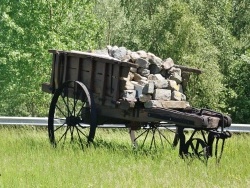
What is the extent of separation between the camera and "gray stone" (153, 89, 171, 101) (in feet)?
35.8

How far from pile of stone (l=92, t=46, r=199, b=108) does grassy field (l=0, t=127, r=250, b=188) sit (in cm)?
83

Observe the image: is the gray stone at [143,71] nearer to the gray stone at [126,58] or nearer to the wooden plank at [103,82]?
the gray stone at [126,58]

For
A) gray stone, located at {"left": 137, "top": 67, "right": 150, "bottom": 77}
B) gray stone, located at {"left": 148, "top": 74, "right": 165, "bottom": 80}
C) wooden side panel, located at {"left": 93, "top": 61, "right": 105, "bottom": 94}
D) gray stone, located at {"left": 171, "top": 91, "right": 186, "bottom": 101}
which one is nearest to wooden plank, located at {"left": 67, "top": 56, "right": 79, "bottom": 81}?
wooden side panel, located at {"left": 93, "top": 61, "right": 105, "bottom": 94}

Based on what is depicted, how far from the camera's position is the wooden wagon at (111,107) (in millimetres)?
10102

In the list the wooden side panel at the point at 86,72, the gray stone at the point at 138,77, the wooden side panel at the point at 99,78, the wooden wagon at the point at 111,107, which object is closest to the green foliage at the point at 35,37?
the wooden wagon at the point at 111,107

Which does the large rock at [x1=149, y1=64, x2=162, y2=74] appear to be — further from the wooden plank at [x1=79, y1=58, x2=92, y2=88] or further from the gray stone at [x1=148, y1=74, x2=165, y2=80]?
the wooden plank at [x1=79, y1=58, x2=92, y2=88]

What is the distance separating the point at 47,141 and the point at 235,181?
16.1 feet

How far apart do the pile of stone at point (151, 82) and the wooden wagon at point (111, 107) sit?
0.09m

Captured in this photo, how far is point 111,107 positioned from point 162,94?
3.00ft

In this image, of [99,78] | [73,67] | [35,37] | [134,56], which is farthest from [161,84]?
[35,37]

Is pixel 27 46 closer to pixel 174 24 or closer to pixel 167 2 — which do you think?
pixel 174 24

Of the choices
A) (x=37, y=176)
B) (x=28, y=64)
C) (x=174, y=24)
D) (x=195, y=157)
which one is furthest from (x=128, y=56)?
(x=174, y=24)

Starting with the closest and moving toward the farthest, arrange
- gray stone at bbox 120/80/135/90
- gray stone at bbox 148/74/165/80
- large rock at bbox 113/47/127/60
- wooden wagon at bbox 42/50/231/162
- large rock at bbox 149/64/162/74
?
1. wooden wagon at bbox 42/50/231/162
2. gray stone at bbox 120/80/135/90
3. gray stone at bbox 148/74/165/80
4. large rock at bbox 149/64/162/74
5. large rock at bbox 113/47/127/60

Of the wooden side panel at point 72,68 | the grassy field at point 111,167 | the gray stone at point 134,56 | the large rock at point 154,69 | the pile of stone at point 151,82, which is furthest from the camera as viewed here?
the wooden side panel at point 72,68
